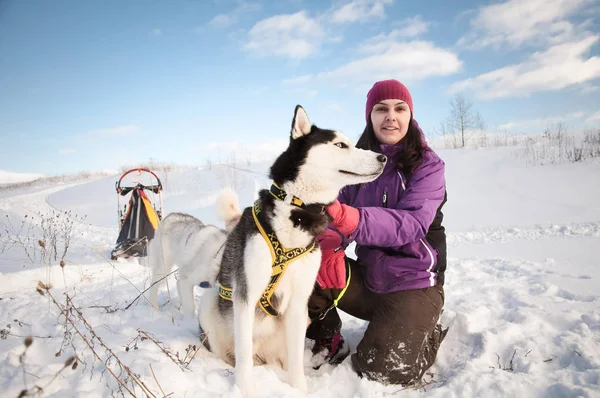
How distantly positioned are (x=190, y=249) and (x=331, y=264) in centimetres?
171

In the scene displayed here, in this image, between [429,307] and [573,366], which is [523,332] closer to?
[573,366]

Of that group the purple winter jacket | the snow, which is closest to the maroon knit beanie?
the purple winter jacket

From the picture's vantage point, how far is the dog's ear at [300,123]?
6.47ft

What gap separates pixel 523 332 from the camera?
7.56 feet

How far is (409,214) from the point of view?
218cm

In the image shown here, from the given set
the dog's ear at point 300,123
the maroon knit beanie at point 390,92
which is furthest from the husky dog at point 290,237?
the maroon knit beanie at point 390,92

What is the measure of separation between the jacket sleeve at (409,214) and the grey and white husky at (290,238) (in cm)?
27

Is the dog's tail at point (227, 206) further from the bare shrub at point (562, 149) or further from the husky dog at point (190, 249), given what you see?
the bare shrub at point (562, 149)

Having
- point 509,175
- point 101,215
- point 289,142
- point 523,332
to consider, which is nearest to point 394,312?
point 523,332

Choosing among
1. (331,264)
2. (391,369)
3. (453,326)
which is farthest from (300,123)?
(453,326)

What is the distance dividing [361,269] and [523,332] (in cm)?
126

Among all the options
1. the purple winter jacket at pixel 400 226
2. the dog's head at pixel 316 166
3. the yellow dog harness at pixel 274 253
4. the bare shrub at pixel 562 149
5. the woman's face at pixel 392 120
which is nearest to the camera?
the yellow dog harness at pixel 274 253

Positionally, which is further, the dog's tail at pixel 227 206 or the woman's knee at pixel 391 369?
the dog's tail at pixel 227 206

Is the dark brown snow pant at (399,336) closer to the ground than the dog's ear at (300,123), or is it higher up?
closer to the ground
